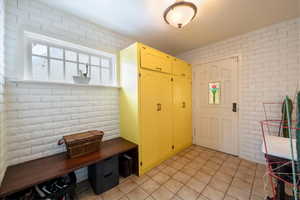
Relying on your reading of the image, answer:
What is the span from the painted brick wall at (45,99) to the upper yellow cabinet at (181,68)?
141cm

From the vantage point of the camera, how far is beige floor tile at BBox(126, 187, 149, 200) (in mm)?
1505

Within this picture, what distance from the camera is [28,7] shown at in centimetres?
146

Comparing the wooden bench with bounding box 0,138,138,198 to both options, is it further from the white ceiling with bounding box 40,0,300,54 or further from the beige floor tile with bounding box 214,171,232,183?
the white ceiling with bounding box 40,0,300,54

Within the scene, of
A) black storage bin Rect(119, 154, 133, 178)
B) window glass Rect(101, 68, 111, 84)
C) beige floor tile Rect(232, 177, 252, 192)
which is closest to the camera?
beige floor tile Rect(232, 177, 252, 192)

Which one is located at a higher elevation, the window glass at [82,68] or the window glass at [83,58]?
the window glass at [83,58]

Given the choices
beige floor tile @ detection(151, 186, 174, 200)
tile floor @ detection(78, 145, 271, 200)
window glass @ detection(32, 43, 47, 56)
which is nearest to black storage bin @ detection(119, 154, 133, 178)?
tile floor @ detection(78, 145, 271, 200)

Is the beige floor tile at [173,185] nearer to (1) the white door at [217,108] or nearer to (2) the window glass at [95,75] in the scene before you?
(1) the white door at [217,108]

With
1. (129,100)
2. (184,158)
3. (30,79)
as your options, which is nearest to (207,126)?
(184,158)

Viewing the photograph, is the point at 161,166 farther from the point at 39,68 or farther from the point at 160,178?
the point at 39,68

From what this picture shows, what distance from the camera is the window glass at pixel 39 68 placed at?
154 centimetres

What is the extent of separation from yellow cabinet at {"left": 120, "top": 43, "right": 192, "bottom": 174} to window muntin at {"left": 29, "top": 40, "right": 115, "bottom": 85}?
1.05 ft

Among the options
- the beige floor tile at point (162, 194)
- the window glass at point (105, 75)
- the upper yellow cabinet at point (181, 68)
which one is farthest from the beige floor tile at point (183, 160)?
the window glass at point (105, 75)

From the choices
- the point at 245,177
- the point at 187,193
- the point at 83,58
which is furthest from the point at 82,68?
the point at 245,177

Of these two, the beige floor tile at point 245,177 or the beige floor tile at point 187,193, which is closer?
the beige floor tile at point 187,193
